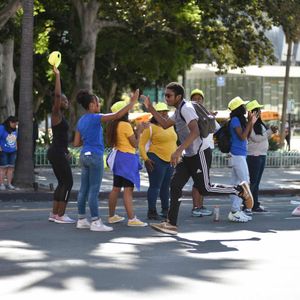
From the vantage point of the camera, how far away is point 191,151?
8.35 meters

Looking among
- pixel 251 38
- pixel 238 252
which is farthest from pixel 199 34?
pixel 238 252

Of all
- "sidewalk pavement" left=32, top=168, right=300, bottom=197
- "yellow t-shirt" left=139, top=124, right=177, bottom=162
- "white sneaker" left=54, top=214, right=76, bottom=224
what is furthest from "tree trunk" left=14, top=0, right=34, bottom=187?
"yellow t-shirt" left=139, top=124, right=177, bottom=162

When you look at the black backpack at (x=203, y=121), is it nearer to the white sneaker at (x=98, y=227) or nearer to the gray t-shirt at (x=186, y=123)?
the gray t-shirt at (x=186, y=123)

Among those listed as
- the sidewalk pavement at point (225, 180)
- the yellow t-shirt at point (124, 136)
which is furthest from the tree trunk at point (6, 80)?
the yellow t-shirt at point (124, 136)

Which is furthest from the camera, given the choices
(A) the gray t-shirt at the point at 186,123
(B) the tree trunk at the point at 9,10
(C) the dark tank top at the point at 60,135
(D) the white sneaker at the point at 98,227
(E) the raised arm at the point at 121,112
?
(B) the tree trunk at the point at 9,10

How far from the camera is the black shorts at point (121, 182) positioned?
8.82m

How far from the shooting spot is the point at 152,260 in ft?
22.4

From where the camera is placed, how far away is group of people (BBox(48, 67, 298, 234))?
27.3ft

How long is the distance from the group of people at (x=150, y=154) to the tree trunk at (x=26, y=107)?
4.38 m

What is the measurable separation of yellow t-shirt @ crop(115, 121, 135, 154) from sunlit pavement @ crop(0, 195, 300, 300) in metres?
1.05

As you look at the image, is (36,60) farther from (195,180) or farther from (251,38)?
(195,180)

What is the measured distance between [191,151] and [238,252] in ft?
5.20

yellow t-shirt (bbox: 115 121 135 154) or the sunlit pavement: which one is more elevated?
yellow t-shirt (bbox: 115 121 135 154)

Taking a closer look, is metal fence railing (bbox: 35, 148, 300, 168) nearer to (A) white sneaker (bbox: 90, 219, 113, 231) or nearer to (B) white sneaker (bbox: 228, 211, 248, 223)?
(B) white sneaker (bbox: 228, 211, 248, 223)
